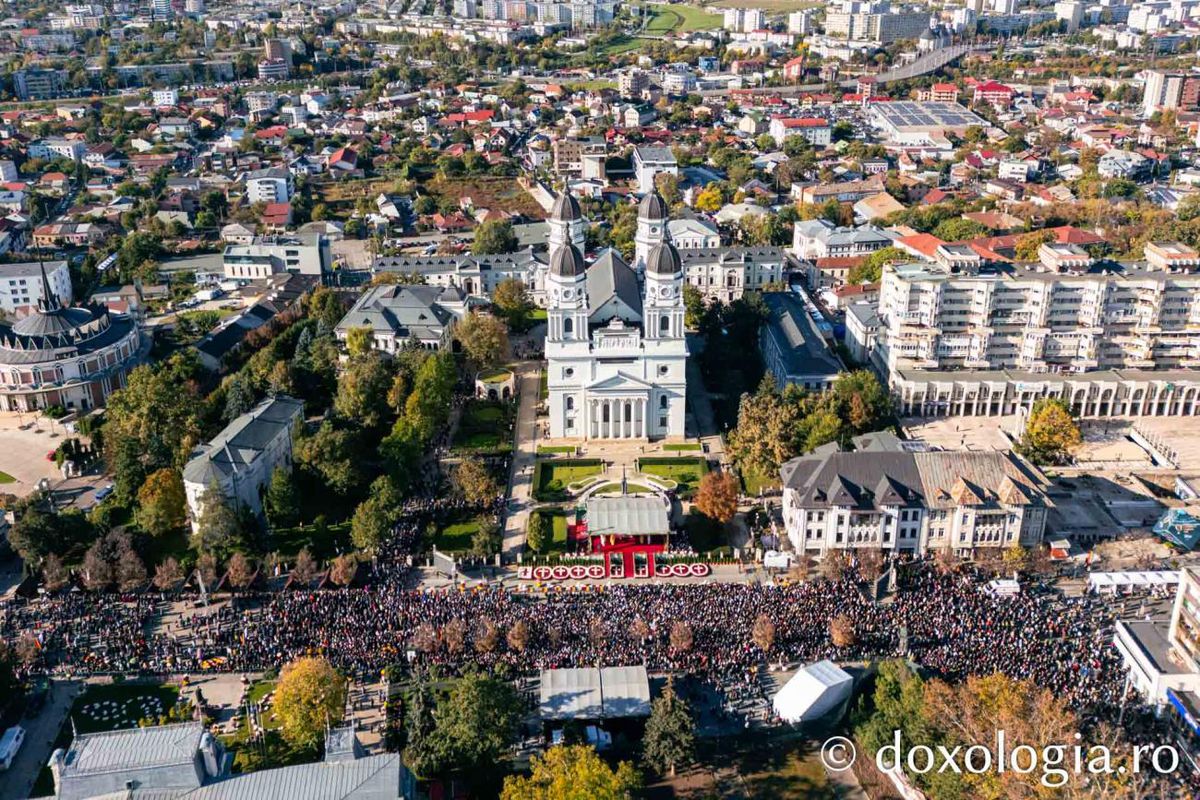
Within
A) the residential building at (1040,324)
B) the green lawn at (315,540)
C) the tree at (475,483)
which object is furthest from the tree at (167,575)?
the residential building at (1040,324)

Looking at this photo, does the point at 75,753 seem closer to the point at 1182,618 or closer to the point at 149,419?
the point at 149,419

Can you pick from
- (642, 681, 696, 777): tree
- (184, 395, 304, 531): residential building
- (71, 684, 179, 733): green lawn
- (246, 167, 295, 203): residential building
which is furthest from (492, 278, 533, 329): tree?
(246, 167, 295, 203): residential building

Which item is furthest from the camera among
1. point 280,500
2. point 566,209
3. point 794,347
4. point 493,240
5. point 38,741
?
point 493,240

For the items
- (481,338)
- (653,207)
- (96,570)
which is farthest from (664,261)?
(96,570)

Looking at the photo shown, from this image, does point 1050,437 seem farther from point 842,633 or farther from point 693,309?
point 693,309

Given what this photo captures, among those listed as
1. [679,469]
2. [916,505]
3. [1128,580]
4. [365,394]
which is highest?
[365,394]

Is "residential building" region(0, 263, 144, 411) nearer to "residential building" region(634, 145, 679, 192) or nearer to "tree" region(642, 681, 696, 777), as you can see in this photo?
"tree" region(642, 681, 696, 777)
